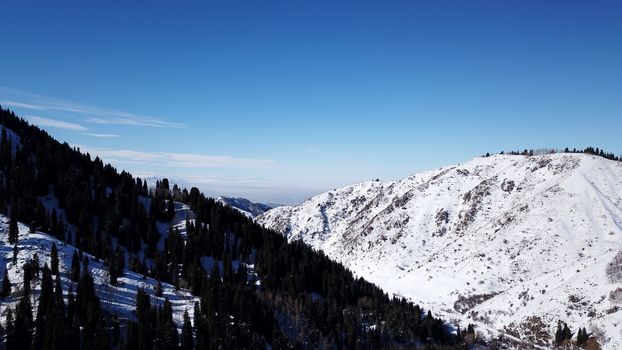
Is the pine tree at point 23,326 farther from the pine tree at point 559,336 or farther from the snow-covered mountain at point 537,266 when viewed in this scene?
the pine tree at point 559,336

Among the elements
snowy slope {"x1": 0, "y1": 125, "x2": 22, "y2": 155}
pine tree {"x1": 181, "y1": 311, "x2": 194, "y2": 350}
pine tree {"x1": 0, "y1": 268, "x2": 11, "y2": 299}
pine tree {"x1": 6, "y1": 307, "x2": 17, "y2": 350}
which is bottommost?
pine tree {"x1": 181, "y1": 311, "x2": 194, "y2": 350}

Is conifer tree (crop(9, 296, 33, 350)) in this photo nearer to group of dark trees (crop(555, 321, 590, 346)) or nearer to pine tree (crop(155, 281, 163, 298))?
pine tree (crop(155, 281, 163, 298))

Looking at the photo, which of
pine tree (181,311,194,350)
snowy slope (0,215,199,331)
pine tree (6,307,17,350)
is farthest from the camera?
snowy slope (0,215,199,331)

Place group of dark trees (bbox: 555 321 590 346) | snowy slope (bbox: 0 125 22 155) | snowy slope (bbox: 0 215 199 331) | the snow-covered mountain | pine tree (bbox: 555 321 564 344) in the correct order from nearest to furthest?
snowy slope (bbox: 0 215 199 331) < group of dark trees (bbox: 555 321 590 346) < pine tree (bbox: 555 321 564 344) < the snow-covered mountain < snowy slope (bbox: 0 125 22 155)

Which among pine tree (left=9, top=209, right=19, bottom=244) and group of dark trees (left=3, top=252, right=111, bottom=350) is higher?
pine tree (left=9, top=209, right=19, bottom=244)

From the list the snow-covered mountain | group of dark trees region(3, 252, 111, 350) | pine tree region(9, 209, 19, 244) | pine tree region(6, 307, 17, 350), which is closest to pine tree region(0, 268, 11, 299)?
group of dark trees region(3, 252, 111, 350)

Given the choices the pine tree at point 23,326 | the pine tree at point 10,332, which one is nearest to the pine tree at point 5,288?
the pine tree at point 23,326

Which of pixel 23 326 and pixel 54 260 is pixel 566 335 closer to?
pixel 23 326

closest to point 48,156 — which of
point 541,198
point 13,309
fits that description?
point 13,309
